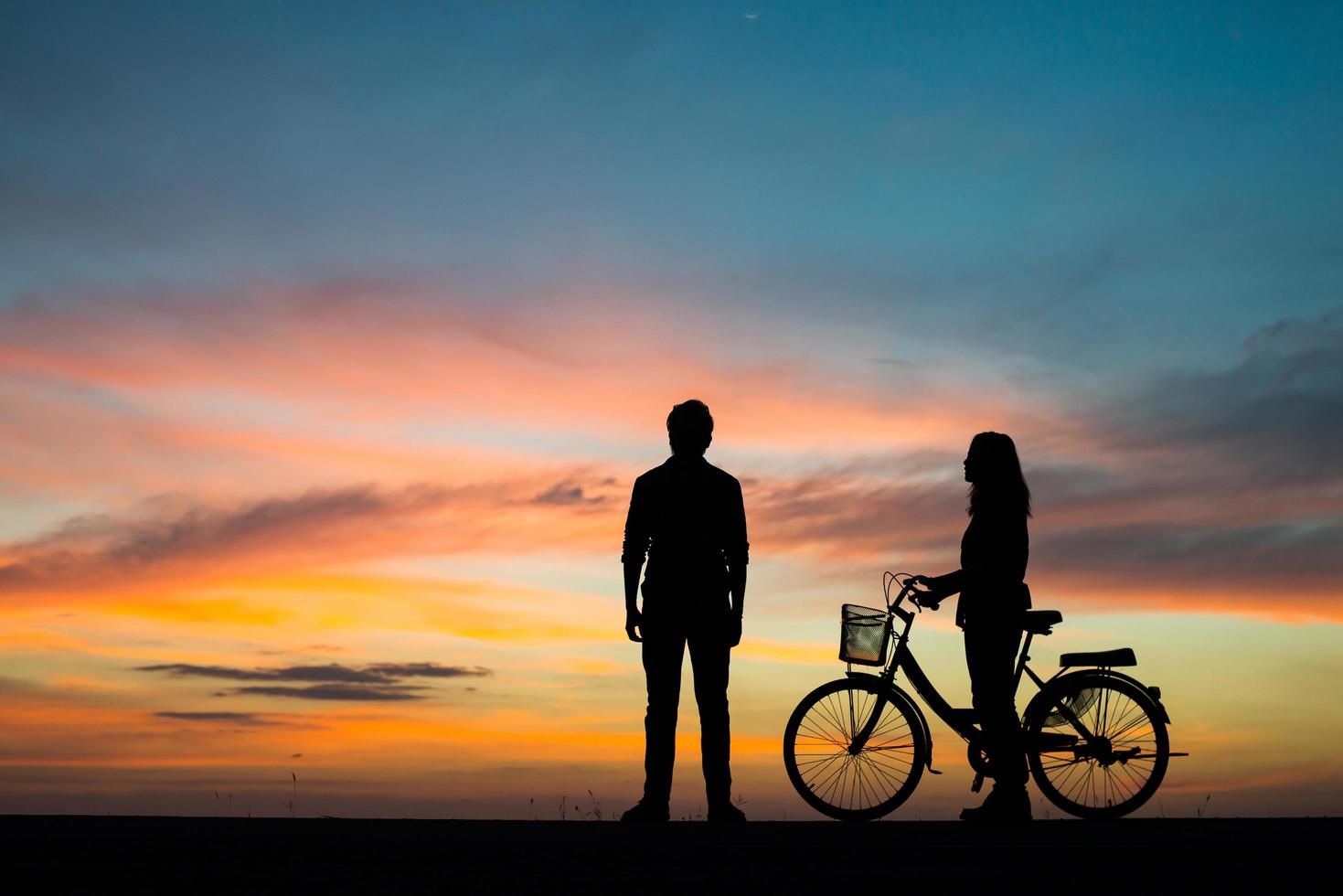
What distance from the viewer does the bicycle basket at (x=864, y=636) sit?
33.9 feet

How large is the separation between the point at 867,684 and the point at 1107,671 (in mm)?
1807

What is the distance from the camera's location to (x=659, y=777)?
935 cm

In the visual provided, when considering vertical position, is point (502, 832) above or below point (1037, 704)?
below

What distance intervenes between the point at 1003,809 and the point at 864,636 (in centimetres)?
163

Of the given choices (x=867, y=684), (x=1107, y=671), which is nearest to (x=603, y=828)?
(x=867, y=684)

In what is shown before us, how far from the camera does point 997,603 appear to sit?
31.6ft

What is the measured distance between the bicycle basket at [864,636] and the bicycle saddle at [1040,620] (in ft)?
3.53

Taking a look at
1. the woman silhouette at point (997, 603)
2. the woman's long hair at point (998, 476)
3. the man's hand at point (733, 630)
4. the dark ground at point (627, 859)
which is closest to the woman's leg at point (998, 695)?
the woman silhouette at point (997, 603)

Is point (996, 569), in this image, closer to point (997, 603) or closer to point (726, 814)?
point (997, 603)

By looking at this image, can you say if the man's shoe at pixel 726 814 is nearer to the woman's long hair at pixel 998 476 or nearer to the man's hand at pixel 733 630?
the man's hand at pixel 733 630

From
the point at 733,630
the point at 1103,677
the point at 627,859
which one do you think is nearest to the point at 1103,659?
the point at 1103,677

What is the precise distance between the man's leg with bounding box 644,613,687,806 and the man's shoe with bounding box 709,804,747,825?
1.08 feet

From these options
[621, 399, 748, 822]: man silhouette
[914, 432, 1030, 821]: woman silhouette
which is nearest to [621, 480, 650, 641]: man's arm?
[621, 399, 748, 822]: man silhouette

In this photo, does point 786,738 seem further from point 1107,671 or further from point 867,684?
point 1107,671
